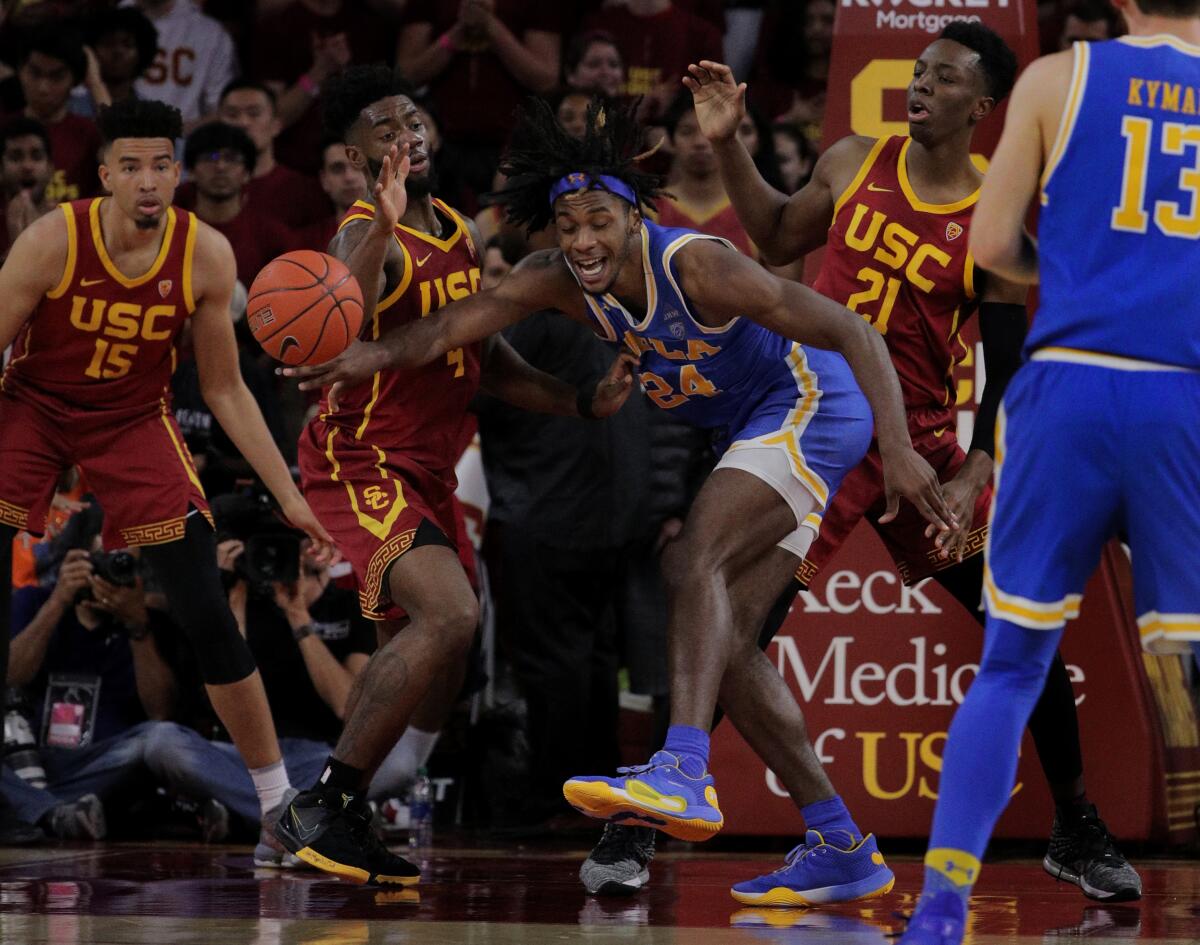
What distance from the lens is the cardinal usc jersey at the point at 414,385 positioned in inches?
224

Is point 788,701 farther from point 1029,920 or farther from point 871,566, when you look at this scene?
point 871,566

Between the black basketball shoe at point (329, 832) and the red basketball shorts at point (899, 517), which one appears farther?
the red basketball shorts at point (899, 517)

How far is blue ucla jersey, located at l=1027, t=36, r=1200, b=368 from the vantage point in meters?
3.75

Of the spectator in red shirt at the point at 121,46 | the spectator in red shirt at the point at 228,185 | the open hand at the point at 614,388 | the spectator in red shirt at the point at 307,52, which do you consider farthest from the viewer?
the spectator in red shirt at the point at 307,52

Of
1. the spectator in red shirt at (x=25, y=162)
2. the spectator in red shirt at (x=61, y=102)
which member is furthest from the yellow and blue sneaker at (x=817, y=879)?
the spectator in red shirt at (x=61, y=102)

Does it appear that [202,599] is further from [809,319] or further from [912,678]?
[912,678]

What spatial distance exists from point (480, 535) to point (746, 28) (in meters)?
3.73

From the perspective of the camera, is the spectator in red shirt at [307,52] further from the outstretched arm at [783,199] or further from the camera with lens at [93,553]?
the outstretched arm at [783,199]

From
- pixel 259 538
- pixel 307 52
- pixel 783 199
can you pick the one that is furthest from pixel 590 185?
pixel 307 52

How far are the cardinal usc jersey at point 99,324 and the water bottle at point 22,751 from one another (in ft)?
5.76

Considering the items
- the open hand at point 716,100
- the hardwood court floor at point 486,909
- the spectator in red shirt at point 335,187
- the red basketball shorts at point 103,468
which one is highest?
the spectator in red shirt at point 335,187

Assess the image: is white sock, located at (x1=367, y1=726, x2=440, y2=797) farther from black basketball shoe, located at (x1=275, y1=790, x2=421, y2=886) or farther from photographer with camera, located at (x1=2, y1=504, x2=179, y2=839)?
black basketball shoe, located at (x1=275, y1=790, x2=421, y2=886)

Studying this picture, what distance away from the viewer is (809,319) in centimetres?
504

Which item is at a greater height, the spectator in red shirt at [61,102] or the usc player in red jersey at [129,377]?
the spectator in red shirt at [61,102]
